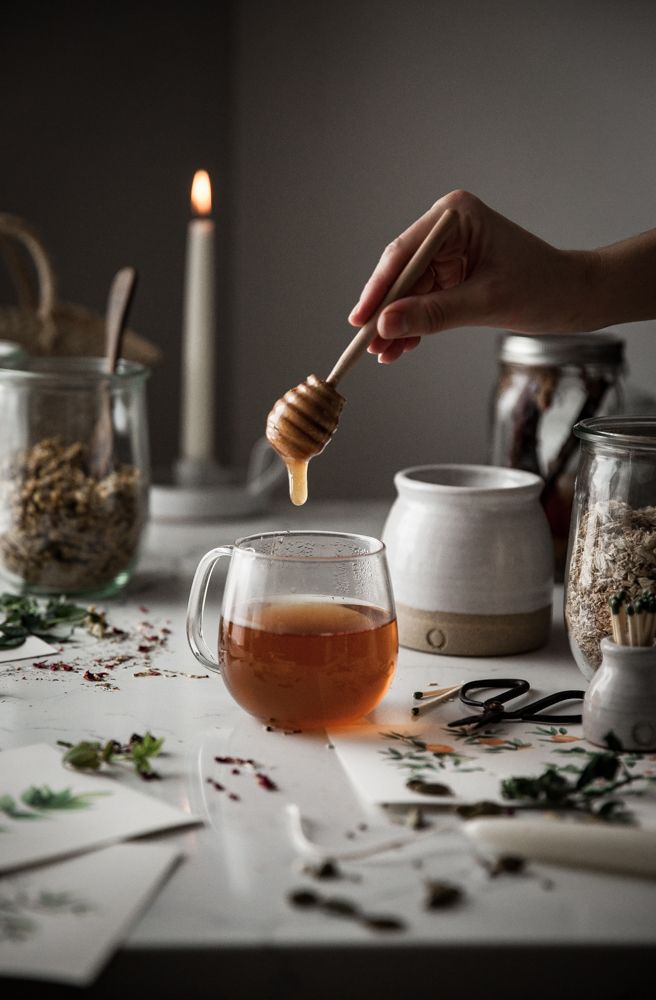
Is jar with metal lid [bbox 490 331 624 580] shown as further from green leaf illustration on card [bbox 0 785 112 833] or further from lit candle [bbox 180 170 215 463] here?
green leaf illustration on card [bbox 0 785 112 833]

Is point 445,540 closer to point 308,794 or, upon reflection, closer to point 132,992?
point 308,794

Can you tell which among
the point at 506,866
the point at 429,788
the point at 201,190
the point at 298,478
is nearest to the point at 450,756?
the point at 429,788

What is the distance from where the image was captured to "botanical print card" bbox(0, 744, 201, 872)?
750mm

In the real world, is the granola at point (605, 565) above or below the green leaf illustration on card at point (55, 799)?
above

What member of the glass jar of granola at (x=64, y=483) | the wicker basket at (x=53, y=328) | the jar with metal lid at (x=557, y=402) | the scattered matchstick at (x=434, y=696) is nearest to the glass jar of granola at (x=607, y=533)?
the scattered matchstick at (x=434, y=696)

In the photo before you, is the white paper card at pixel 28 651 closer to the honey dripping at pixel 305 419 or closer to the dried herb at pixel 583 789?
the honey dripping at pixel 305 419

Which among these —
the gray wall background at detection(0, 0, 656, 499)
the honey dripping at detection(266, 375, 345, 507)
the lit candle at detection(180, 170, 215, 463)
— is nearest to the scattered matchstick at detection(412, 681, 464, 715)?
the honey dripping at detection(266, 375, 345, 507)

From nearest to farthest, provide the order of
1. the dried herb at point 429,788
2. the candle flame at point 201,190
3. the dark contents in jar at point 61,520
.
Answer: the dried herb at point 429,788, the dark contents in jar at point 61,520, the candle flame at point 201,190

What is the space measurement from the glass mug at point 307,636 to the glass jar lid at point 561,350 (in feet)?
1.79

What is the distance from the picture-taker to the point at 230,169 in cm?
256

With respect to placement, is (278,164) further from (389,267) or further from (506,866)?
(506,866)

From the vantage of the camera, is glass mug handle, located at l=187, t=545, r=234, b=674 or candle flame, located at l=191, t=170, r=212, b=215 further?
candle flame, located at l=191, t=170, r=212, b=215

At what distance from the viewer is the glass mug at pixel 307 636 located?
0.92 m

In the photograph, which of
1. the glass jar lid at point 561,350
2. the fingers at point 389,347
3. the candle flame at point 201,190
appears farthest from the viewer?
the candle flame at point 201,190
